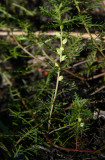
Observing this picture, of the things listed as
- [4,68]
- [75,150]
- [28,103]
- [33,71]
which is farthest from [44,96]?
[4,68]

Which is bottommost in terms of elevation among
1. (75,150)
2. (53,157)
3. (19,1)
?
(53,157)

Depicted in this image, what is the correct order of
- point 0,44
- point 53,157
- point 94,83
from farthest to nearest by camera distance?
point 0,44 < point 94,83 < point 53,157

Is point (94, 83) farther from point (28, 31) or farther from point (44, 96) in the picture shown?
point (28, 31)

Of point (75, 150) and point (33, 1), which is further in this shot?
point (33, 1)

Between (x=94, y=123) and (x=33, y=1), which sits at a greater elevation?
(x=33, y=1)

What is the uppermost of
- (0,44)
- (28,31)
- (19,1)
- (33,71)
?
(19,1)

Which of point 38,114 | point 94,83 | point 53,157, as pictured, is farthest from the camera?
point 94,83

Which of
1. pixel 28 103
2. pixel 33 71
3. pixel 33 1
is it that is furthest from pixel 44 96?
pixel 33 1

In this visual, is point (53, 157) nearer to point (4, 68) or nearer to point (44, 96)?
point (44, 96)

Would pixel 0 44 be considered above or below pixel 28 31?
below
